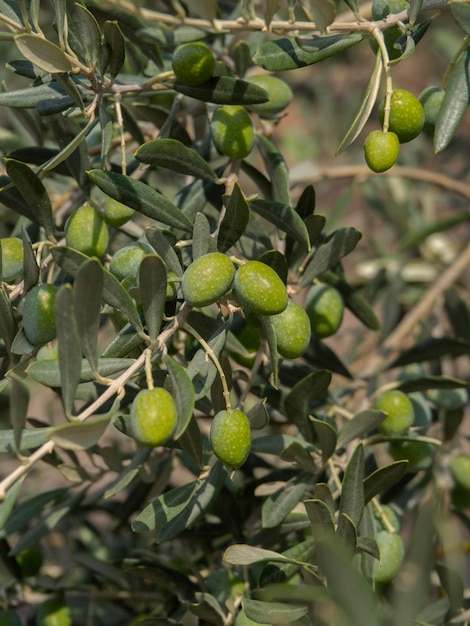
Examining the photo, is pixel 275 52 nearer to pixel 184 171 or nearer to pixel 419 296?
pixel 184 171

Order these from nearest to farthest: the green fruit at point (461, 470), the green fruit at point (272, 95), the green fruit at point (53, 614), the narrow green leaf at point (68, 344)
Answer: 1. the narrow green leaf at point (68, 344)
2. the green fruit at point (272, 95)
3. the green fruit at point (53, 614)
4. the green fruit at point (461, 470)

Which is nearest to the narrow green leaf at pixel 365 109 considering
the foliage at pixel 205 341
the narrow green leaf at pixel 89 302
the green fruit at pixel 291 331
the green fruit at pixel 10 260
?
the foliage at pixel 205 341

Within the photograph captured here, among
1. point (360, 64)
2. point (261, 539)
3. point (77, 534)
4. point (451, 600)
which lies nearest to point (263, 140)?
point (261, 539)

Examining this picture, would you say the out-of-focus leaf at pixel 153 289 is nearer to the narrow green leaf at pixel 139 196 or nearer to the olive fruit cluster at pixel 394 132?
the narrow green leaf at pixel 139 196

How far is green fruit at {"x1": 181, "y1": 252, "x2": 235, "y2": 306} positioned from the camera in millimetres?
805

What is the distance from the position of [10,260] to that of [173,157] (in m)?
0.24

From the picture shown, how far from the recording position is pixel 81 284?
734 millimetres

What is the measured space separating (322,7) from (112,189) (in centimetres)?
33

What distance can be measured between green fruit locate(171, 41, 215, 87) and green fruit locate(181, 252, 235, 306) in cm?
27

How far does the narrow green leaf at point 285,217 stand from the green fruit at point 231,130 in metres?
0.09

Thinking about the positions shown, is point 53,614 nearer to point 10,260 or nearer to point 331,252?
point 10,260

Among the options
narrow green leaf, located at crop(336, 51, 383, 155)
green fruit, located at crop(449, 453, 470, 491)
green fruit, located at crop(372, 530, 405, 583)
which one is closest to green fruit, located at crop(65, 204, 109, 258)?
narrow green leaf, located at crop(336, 51, 383, 155)

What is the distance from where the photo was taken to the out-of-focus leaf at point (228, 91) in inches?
37.0

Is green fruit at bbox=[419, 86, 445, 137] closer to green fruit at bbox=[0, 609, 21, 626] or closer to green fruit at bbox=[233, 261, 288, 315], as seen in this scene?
green fruit at bbox=[233, 261, 288, 315]
